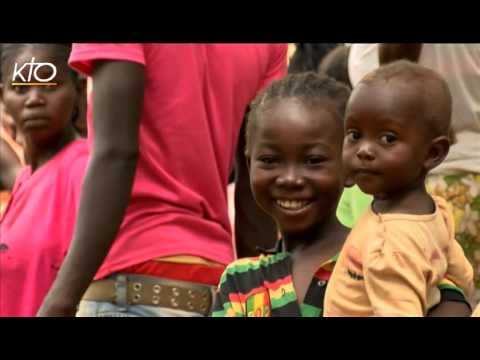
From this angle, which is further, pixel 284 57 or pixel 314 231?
pixel 284 57

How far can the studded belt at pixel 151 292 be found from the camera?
11.9 ft

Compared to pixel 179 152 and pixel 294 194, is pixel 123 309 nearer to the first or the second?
Result: pixel 179 152

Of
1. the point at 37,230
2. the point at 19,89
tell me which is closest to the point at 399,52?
the point at 19,89

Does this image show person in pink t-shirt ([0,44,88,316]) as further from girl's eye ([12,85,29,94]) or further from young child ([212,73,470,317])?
young child ([212,73,470,317])

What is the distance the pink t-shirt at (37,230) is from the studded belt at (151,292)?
1.78ft

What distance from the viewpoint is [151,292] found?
3.62 metres

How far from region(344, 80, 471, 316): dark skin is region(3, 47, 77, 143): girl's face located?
52.4 inches

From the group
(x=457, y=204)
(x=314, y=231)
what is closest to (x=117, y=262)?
(x=314, y=231)

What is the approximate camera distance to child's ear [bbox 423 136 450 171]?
286 centimetres
